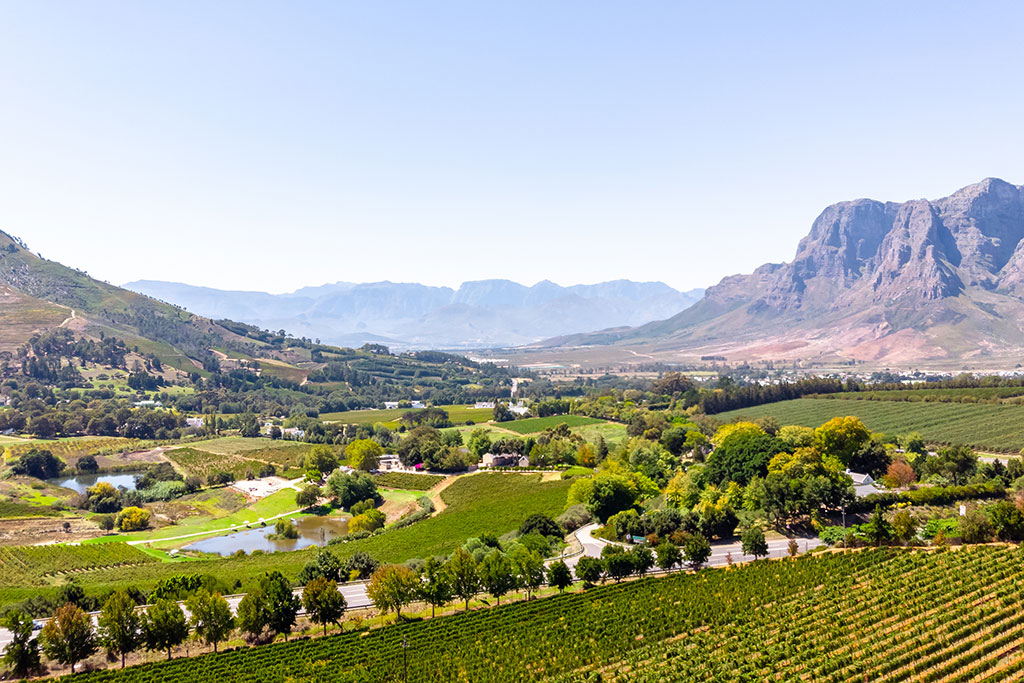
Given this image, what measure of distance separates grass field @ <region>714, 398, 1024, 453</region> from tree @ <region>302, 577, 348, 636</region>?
102 m

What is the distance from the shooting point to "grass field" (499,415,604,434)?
15114 cm

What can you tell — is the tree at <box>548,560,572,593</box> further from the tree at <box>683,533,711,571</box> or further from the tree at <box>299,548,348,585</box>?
the tree at <box>299,548,348,585</box>

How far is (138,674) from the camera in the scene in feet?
153

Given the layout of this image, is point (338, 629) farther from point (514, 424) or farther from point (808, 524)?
point (514, 424)

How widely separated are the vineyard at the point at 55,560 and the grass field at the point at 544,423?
8596 cm

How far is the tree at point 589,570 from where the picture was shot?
6050 cm

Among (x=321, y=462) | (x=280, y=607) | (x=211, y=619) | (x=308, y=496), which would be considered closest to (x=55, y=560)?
(x=308, y=496)

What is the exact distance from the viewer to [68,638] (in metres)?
47.9

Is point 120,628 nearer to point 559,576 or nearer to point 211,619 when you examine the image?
point 211,619

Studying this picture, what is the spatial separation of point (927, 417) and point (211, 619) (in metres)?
131

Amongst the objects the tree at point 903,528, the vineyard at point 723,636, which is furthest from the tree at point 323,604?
the tree at point 903,528

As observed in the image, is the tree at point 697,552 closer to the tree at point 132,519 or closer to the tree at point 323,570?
the tree at point 323,570

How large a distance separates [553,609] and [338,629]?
61.4ft

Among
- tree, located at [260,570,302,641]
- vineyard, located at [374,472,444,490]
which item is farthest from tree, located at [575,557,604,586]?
vineyard, located at [374,472,444,490]
